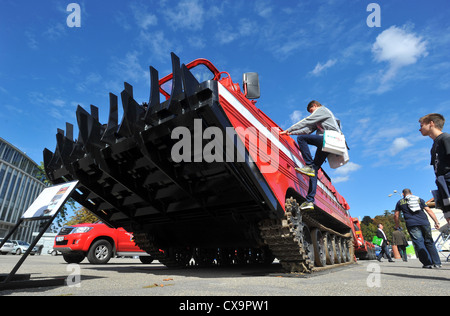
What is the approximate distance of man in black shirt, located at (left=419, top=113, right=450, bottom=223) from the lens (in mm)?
3053

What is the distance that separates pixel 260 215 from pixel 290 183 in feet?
2.30

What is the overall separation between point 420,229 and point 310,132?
288 centimetres

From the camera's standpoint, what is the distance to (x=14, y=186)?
48.3 metres

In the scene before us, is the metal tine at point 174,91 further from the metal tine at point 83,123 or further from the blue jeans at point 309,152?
the blue jeans at point 309,152

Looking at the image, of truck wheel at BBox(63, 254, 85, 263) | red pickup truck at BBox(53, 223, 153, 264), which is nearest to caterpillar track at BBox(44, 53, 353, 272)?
red pickup truck at BBox(53, 223, 153, 264)

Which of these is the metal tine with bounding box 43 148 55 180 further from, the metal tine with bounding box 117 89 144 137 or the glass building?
the glass building

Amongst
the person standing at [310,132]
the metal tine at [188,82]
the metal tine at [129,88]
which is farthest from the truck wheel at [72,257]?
the metal tine at [188,82]

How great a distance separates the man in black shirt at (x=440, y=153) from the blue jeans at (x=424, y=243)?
2448 mm

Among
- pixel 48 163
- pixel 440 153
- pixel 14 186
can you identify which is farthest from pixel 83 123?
pixel 14 186

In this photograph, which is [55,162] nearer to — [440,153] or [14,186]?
[440,153]

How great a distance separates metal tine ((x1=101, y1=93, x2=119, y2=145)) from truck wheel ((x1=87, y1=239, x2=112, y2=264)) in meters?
5.48

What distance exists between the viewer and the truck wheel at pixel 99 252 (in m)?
8.07
